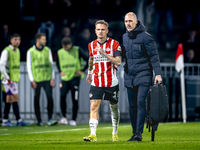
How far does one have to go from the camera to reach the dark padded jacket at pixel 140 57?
23.4 feet

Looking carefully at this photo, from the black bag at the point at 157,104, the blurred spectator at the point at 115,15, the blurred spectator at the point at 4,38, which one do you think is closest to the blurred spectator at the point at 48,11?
the blurred spectator at the point at 4,38

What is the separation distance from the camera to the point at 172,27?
16000 mm

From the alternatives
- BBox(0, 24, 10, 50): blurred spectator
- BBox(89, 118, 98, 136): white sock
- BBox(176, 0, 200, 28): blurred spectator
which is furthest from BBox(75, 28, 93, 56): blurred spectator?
BBox(89, 118, 98, 136): white sock

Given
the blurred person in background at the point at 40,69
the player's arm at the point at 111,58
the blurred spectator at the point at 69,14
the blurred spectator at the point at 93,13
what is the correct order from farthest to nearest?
the blurred spectator at the point at 93,13 < the blurred spectator at the point at 69,14 < the blurred person in background at the point at 40,69 < the player's arm at the point at 111,58

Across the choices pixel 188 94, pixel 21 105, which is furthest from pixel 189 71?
pixel 21 105

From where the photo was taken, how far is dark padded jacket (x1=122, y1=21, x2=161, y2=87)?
281 inches

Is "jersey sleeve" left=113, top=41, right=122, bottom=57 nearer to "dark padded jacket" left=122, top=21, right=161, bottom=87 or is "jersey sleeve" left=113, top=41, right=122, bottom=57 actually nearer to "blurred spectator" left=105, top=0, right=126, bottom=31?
"dark padded jacket" left=122, top=21, right=161, bottom=87

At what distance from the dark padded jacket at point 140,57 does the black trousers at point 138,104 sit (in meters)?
0.10

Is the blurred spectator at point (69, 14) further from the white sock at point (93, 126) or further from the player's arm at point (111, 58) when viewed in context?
the white sock at point (93, 126)

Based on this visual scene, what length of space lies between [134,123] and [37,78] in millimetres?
4603

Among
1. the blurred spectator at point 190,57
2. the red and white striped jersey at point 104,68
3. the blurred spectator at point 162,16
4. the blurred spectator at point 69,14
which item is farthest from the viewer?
the blurred spectator at point 162,16

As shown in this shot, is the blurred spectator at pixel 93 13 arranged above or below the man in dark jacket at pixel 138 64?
above

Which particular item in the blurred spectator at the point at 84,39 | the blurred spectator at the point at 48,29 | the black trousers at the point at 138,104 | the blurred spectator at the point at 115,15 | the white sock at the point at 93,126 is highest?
the blurred spectator at the point at 115,15

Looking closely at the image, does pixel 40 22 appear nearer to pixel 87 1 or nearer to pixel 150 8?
pixel 87 1
